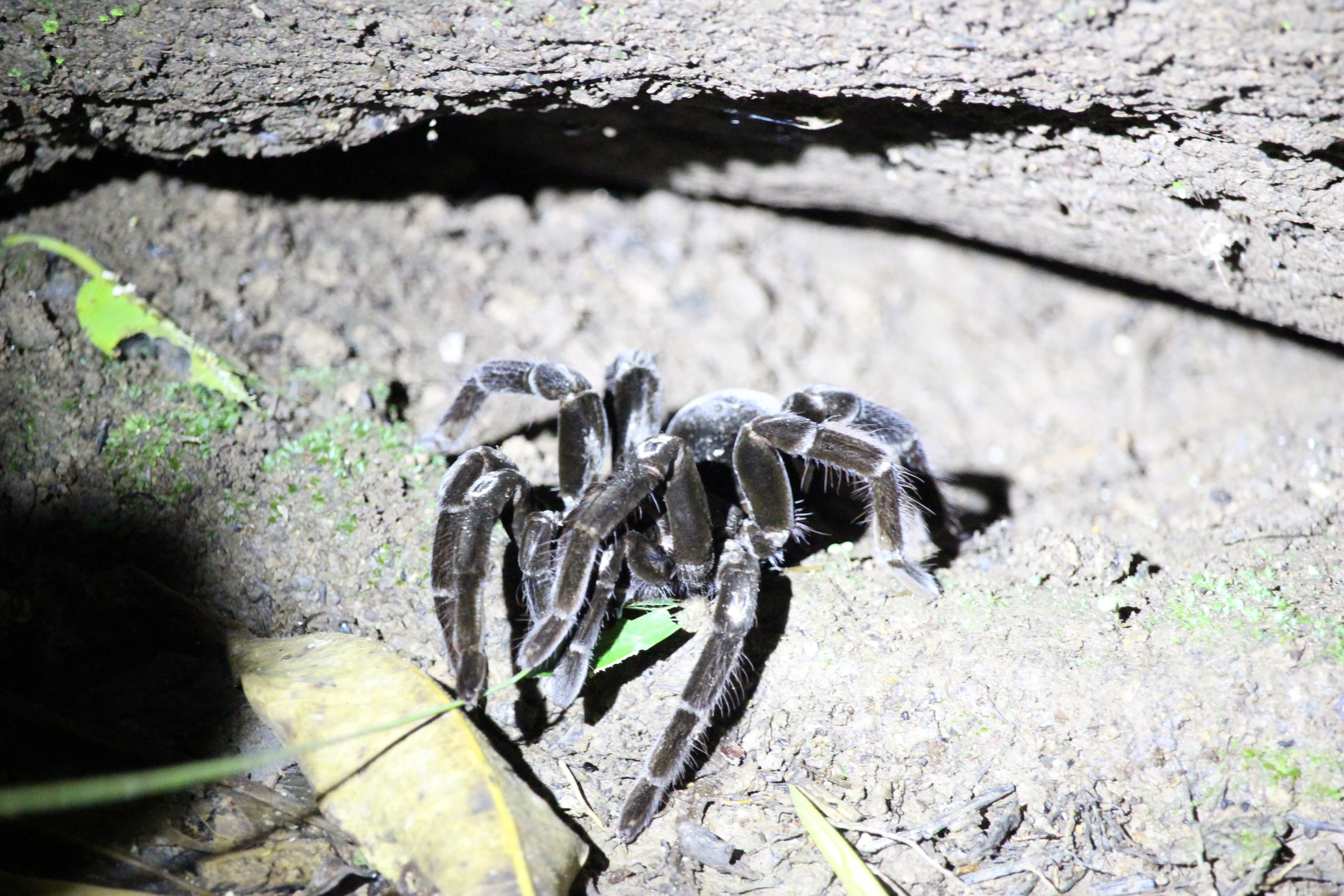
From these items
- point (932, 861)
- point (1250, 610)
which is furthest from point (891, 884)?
point (1250, 610)

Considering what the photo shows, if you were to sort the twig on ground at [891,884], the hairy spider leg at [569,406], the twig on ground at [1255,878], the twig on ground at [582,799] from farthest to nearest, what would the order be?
the hairy spider leg at [569,406], the twig on ground at [582,799], the twig on ground at [891,884], the twig on ground at [1255,878]

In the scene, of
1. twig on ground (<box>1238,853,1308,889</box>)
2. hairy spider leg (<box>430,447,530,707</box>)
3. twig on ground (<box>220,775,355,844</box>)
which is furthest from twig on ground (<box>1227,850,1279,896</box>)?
twig on ground (<box>220,775,355,844</box>)

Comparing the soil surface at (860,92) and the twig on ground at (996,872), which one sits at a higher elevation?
the soil surface at (860,92)

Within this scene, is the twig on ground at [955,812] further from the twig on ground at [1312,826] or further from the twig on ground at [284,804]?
the twig on ground at [284,804]

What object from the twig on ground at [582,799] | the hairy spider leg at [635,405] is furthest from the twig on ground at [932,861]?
the hairy spider leg at [635,405]

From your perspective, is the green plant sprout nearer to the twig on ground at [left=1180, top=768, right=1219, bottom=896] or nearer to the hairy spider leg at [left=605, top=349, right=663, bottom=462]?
the twig on ground at [left=1180, top=768, right=1219, bottom=896]

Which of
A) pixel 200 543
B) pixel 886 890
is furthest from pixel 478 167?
pixel 886 890
